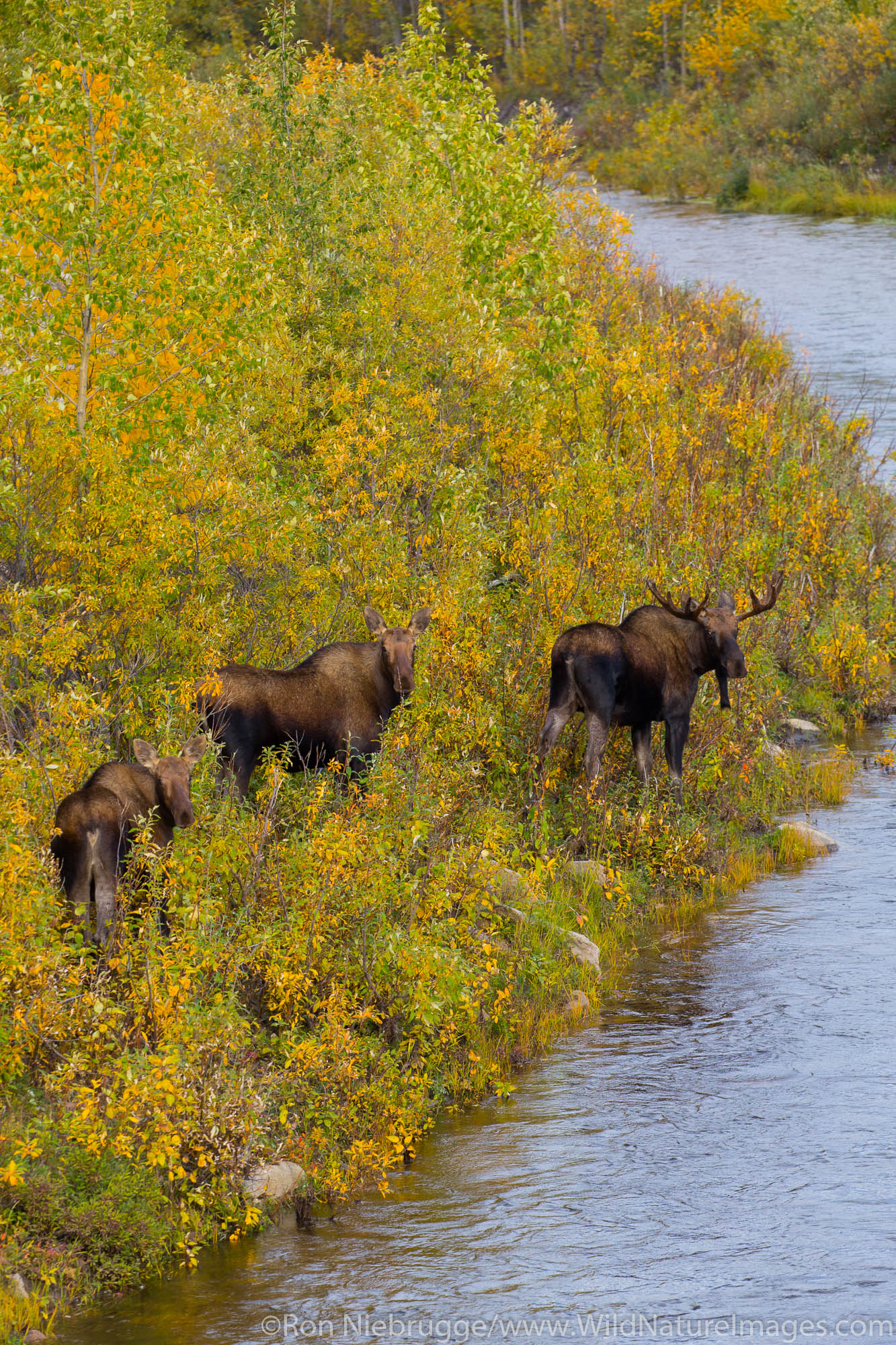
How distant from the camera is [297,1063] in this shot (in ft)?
27.1

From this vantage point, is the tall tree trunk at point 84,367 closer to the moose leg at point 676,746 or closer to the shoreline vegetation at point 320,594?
the shoreline vegetation at point 320,594

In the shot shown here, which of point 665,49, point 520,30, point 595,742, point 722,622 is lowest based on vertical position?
point 595,742

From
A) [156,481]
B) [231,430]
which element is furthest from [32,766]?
[231,430]

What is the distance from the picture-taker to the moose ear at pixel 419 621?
423 inches

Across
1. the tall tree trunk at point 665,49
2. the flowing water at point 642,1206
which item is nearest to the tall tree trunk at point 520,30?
the tall tree trunk at point 665,49

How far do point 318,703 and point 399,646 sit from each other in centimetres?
61

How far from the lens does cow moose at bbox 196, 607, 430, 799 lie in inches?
396

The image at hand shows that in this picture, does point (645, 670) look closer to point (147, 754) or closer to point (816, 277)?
point (147, 754)

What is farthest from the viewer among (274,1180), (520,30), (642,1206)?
(520,30)

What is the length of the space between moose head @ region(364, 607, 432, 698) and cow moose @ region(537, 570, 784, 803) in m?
1.49

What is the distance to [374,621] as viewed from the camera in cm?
1074

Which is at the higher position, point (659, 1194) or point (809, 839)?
point (659, 1194)

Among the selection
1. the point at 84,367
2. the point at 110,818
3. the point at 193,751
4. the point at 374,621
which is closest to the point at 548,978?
the point at 374,621

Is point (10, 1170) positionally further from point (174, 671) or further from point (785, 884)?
point (785, 884)
